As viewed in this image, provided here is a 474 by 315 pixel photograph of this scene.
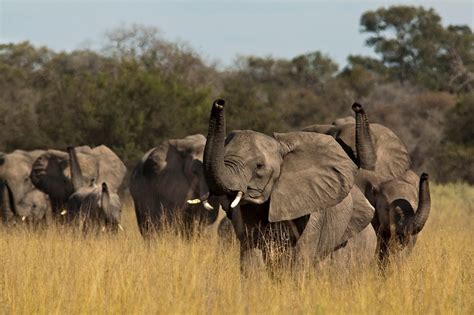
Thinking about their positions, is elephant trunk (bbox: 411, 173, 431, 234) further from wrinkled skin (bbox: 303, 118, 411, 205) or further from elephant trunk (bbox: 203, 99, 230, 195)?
elephant trunk (bbox: 203, 99, 230, 195)

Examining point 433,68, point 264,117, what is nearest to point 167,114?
point 264,117

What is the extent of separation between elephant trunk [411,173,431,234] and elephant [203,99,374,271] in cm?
164

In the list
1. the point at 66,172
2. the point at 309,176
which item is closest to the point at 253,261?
the point at 309,176

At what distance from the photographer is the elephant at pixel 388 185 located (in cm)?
1048

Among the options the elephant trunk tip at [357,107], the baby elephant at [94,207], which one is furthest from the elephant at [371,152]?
the baby elephant at [94,207]

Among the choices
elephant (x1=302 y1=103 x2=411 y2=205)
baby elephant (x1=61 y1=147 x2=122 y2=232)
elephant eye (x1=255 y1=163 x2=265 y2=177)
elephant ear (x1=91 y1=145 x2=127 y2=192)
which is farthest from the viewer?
elephant ear (x1=91 y1=145 x2=127 y2=192)

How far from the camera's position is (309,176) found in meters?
8.46

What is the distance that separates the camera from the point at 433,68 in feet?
193

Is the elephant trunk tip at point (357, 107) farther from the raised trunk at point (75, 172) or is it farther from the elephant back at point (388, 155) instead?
the raised trunk at point (75, 172)

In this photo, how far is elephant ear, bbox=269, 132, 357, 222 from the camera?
26.9 feet

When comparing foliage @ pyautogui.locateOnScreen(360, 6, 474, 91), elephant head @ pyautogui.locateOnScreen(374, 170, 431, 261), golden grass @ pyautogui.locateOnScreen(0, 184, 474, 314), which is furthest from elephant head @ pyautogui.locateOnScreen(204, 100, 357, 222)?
foliage @ pyautogui.locateOnScreen(360, 6, 474, 91)

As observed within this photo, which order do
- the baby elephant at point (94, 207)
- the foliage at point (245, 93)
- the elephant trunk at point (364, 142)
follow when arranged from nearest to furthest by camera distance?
the elephant trunk at point (364, 142) → the baby elephant at point (94, 207) → the foliage at point (245, 93)

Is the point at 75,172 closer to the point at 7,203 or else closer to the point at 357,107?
the point at 7,203

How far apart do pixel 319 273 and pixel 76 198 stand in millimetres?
10136
